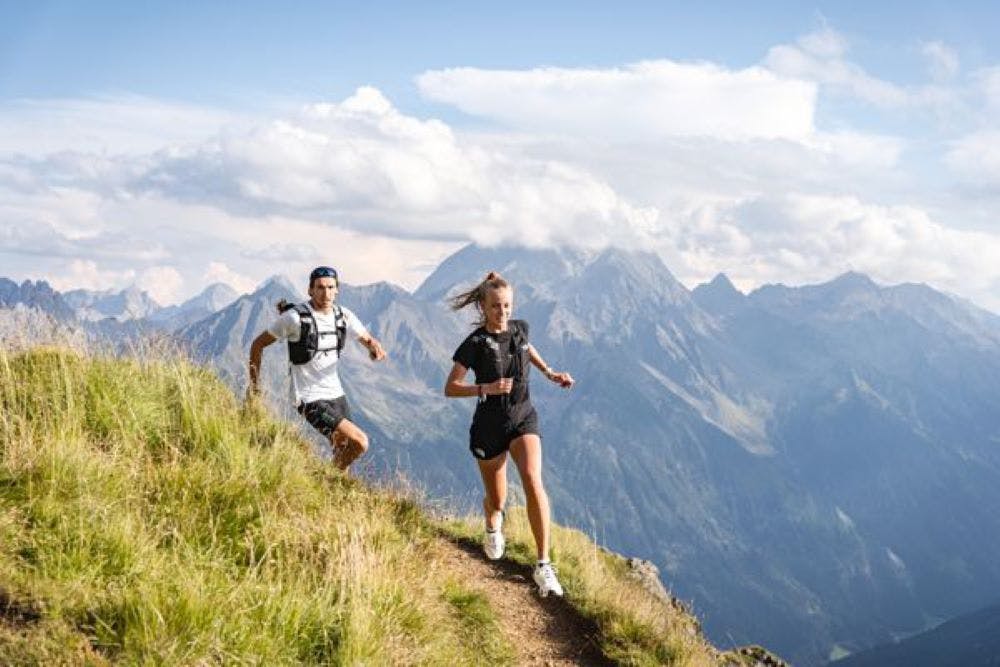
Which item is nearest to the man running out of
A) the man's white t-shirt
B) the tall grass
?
the man's white t-shirt

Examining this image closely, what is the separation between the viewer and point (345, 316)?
9586mm

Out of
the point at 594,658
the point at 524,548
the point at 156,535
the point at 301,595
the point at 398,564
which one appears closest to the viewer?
the point at 301,595

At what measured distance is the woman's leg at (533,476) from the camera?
8.05m

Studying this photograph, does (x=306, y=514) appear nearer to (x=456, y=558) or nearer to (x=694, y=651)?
(x=456, y=558)

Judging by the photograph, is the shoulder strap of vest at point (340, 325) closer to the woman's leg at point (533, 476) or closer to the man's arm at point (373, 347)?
the man's arm at point (373, 347)

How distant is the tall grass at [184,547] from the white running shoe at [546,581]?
55.6 inches

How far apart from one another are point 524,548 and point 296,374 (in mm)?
3920

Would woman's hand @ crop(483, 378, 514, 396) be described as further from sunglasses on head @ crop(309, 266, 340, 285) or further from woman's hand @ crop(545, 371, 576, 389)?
sunglasses on head @ crop(309, 266, 340, 285)

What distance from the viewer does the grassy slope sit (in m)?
4.25

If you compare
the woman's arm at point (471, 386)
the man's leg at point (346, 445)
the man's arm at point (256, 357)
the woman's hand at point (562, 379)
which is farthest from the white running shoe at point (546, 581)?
the man's arm at point (256, 357)

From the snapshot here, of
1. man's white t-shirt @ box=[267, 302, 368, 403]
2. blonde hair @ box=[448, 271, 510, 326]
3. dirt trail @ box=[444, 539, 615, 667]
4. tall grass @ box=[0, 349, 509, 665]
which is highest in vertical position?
blonde hair @ box=[448, 271, 510, 326]

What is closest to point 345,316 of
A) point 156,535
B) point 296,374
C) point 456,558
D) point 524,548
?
point 296,374

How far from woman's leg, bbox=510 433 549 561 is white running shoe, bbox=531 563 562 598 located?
40 cm

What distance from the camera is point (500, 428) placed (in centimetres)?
816
